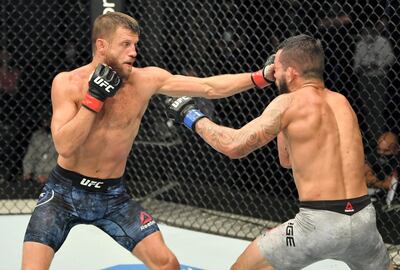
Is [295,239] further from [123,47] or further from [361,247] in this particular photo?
[123,47]

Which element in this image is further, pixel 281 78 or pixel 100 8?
pixel 100 8

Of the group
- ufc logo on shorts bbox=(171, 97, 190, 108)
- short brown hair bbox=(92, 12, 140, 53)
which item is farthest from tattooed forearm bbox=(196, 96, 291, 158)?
short brown hair bbox=(92, 12, 140, 53)

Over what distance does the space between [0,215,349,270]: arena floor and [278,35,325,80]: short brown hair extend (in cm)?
174

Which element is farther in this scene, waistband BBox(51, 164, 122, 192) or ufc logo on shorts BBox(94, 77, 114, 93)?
waistband BBox(51, 164, 122, 192)

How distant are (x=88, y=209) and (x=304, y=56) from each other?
1177 millimetres

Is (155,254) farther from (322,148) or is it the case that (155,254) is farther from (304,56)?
(304,56)

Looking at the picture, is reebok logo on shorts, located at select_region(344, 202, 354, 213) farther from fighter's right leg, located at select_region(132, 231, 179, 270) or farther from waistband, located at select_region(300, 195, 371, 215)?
fighter's right leg, located at select_region(132, 231, 179, 270)

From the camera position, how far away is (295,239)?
111 inches

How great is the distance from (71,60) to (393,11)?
8.16 feet

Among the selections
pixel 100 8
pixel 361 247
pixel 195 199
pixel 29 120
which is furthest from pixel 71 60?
pixel 361 247

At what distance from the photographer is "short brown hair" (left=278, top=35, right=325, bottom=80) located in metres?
2.88

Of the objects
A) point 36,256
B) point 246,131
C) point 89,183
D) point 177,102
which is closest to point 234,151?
point 246,131

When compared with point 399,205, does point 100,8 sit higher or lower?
higher

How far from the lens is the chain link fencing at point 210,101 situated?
457 cm
